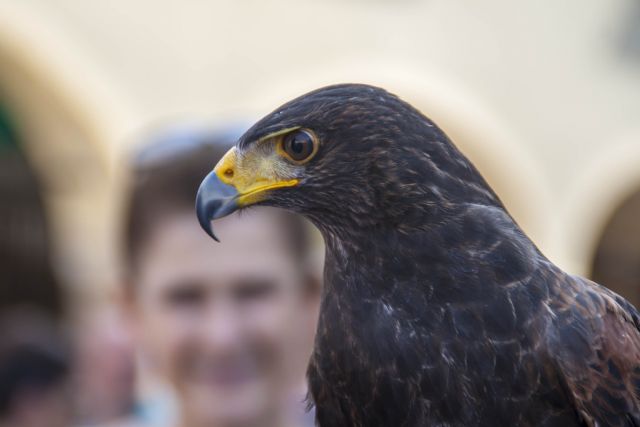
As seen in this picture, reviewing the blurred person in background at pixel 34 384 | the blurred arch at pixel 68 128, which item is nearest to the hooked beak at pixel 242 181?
the blurred person in background at pixel 34 384

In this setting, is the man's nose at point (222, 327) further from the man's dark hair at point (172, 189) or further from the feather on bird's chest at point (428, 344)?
the feather on bird's chest at point (428, 344)

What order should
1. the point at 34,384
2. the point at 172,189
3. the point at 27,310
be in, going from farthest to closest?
1. the point at 27,310
2. the point at 34,384
3. the point at 172,189

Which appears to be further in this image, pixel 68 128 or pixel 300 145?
pixel 68 128

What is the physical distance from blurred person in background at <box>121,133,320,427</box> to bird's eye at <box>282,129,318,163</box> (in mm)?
1208

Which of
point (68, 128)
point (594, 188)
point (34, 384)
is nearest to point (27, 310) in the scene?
point (68, 128)

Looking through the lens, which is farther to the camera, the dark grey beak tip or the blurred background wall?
the blurred background wall

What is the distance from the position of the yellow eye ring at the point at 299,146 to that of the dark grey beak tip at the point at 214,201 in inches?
5.6

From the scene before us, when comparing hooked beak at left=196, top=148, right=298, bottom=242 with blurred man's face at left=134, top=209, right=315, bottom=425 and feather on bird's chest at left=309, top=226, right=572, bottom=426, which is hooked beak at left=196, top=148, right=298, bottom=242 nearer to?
feather on bird's chest at left=309, top=226, right=572, bottom=426

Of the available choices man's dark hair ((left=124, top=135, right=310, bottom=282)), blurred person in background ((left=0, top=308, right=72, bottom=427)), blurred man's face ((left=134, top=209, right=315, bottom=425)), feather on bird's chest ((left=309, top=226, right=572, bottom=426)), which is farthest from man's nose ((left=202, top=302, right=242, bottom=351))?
blurred person in background ((left=0, top=308, right=72, bottom=427))

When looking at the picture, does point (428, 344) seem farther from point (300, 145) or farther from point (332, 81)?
point (332, 81)

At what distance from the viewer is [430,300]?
2496 mm

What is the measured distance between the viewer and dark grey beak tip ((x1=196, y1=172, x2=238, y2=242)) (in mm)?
2594

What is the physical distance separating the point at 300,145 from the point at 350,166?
0.12 meters

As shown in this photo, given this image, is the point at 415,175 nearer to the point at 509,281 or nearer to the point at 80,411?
the point at 509,281
